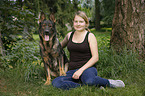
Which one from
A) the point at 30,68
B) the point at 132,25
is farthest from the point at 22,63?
the point at 132,25

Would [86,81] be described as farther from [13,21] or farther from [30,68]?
[13,21]

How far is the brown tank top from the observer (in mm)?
2674

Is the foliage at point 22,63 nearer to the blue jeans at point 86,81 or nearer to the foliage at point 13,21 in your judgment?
the foliage at point 13,21

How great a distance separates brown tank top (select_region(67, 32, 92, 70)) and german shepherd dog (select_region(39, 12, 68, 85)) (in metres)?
0.24

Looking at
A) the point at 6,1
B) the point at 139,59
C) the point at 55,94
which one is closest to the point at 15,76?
the point at 55,94

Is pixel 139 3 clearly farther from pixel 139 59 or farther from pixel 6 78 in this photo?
pixel 6 78

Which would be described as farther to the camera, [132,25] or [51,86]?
[132,25]

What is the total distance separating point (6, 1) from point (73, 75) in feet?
8.74

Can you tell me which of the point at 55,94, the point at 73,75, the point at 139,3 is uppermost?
the point at 139,3

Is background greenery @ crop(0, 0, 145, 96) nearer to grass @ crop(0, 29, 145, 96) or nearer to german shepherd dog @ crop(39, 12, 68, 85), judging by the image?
grass @ crop(0, 29, 145, 96)

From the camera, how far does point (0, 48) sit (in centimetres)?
342

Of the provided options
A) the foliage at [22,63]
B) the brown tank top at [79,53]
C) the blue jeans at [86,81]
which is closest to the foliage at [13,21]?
Result: the foliage at [22,63]

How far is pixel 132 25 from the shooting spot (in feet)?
11.3

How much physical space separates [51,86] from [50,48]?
788 mm
